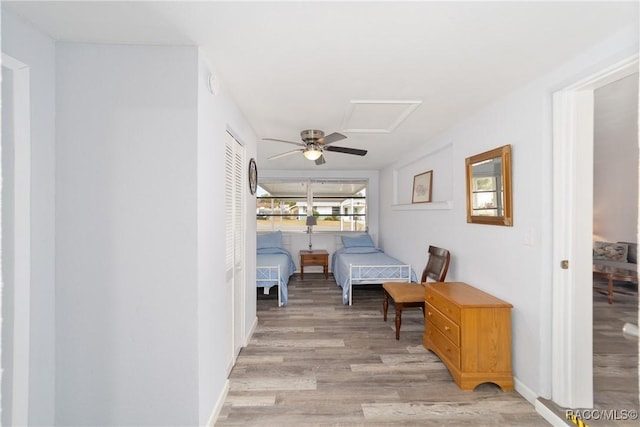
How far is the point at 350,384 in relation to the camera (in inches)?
88.4

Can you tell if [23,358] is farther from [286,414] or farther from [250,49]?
[250,49]

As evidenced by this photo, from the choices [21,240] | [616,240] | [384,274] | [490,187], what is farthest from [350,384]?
[616,240]

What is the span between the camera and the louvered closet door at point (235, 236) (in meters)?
2.32

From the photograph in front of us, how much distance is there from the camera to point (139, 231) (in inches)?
61.6

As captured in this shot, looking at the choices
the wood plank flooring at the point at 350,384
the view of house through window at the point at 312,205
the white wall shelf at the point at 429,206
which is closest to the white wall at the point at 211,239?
the wood plank flooring at the point at 350,384

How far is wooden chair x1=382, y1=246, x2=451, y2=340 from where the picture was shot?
3053 mm

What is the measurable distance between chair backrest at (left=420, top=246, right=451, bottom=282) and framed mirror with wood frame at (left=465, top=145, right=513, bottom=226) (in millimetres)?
553

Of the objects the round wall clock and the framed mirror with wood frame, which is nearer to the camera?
the framed mirror with wood frame

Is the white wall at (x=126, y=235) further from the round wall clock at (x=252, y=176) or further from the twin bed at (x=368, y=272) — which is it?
the twin bed at (x=368, y=272)

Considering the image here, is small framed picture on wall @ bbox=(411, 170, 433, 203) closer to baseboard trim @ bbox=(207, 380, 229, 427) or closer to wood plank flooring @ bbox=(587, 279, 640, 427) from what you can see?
wood plank flooring @ bbox=(587, 279, 640, 427)

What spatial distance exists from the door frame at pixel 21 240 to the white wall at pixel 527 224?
9.74ft

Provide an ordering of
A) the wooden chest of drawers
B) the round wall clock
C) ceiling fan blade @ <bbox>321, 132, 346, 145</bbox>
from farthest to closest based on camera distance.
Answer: the round wall clock → ceiling fan blade @ <bbox>321, 132, 346, 145</bbox> → the wooden chest of drawers

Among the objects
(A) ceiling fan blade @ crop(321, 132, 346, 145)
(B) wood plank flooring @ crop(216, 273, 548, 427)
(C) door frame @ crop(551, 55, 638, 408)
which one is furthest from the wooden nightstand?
(C) door frame @ crop(551, 55, 638, 408)

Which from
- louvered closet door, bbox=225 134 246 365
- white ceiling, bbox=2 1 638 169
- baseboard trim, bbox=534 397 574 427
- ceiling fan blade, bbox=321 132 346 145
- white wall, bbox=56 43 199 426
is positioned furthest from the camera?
ceiling fan blade, bbox=321 132 346 145
